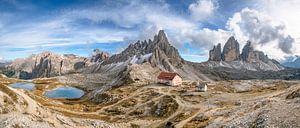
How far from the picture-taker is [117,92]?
7544 inches

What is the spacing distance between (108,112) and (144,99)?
2247 centimetres

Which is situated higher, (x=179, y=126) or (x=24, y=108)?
(x=24, y=108)

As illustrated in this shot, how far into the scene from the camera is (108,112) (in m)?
144

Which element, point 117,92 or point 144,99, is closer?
point 144,99

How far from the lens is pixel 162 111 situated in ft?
428

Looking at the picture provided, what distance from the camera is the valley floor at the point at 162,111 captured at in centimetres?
5932

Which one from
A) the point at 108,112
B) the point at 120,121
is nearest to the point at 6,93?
the point at 120,121

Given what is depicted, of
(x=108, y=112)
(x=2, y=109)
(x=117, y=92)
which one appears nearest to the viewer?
(x=2, y=109)

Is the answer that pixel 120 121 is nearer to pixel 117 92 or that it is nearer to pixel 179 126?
pixel 179 126

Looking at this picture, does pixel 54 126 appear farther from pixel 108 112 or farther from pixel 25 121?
pixel 108 112

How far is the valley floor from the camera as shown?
59316 mm

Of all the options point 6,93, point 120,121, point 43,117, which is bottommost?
point 120,121

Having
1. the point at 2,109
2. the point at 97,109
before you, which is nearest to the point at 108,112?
the point at 97,109

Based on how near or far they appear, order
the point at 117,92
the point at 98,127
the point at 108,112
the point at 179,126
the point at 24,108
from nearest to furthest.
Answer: the point at 24,108
the point at 179,126
the point at 98,127
the point at 108,112
the point at 117,92
